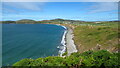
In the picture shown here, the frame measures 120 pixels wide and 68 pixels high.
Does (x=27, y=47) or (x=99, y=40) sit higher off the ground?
(x=99, y=40)

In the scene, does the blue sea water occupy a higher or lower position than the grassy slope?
lower

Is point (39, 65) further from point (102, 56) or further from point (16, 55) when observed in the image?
point (16, 55)

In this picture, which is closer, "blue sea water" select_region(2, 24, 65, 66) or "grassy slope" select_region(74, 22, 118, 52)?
"grassy slope" select_region(74, 22, 118, 52)

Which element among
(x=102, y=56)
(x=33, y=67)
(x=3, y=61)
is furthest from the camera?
(x=3, y=61)

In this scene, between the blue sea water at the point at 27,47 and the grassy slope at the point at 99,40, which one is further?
the blue sea water at the point at 27,47

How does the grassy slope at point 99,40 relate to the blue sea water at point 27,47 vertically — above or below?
above

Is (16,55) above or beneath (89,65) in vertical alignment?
beneath

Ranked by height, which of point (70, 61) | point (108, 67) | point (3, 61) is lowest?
point (3, 61)

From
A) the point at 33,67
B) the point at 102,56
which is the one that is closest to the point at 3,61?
the point at 33,67

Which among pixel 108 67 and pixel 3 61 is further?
pixel 3 61

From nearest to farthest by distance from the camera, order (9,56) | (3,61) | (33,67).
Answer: (33,67) < (3,61) < (9,56)

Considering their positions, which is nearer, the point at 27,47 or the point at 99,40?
the point at 99,40
